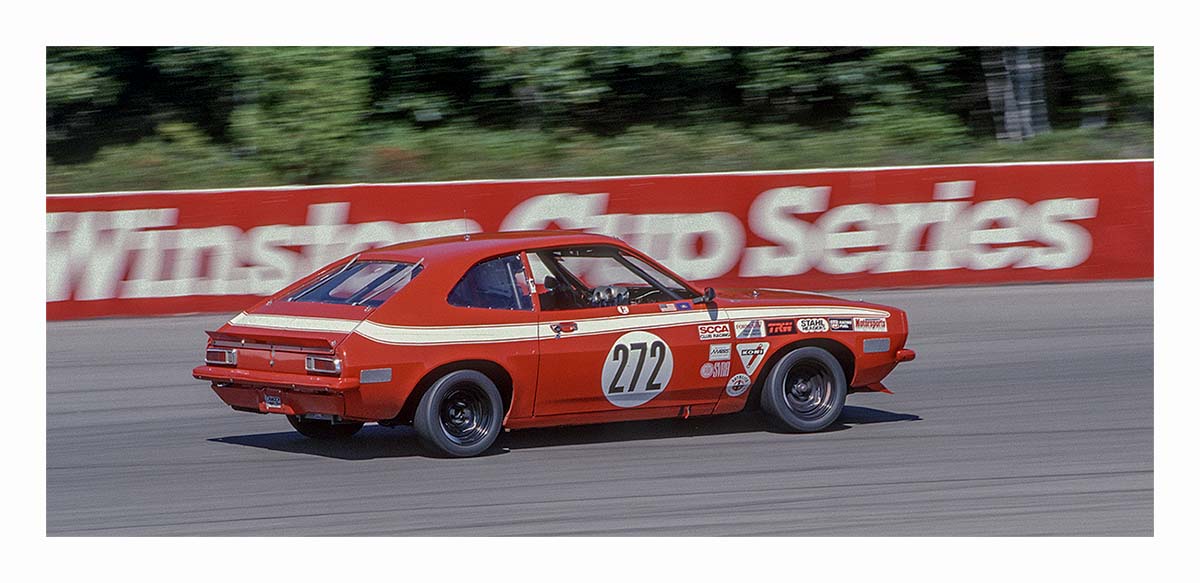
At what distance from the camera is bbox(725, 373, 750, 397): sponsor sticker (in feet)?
28.5

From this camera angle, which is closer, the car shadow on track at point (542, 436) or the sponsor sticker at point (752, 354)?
the car shadow on track at point (542, 436)

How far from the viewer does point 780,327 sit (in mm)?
8758

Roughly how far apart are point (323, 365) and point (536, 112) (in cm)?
1037

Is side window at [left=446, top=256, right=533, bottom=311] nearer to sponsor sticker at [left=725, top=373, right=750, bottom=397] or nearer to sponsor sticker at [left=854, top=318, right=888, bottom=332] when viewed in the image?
sponsor sticker at [left=725, top=373, right=750, bottom=397]

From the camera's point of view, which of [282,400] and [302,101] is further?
[302,101]

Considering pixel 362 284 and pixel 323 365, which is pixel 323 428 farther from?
pixel 323 365

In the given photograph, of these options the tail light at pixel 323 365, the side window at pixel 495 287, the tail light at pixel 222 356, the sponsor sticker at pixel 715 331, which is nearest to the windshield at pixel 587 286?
the side window at pixel 495 287

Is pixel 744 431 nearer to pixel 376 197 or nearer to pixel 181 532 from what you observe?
pixel 181 532

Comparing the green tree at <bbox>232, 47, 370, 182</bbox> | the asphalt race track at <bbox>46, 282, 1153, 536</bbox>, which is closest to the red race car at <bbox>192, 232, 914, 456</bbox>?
the asphalt race track at <bbox>46, 282, 1153, 536</bbox>

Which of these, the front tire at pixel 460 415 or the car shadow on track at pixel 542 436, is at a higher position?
the front tire at pixel 460 415

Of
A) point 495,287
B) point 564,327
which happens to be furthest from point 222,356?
point 564,327

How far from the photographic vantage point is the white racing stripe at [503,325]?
769cm

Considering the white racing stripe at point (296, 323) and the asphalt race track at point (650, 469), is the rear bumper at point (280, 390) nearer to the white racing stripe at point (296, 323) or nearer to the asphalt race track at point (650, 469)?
the white racing stripe at point (296, 323)

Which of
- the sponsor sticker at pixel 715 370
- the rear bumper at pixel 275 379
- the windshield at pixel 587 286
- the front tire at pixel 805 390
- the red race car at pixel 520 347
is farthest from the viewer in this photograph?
the front tire at pixel 805 390
